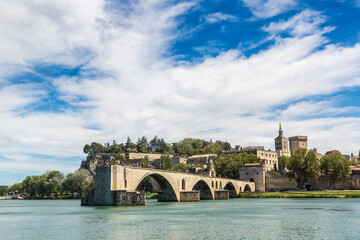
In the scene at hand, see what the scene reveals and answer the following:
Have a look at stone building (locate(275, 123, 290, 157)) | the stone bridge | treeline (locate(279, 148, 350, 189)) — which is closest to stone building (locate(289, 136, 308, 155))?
stone building (locate(275, 123, 290, 157))

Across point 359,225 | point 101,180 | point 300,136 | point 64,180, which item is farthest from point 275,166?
point 359,225

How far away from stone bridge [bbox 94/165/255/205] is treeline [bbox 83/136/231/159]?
62.6 metres

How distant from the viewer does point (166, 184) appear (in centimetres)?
5678

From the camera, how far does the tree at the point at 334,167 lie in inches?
3164

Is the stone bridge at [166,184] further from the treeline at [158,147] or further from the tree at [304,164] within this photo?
the treeline at [158,147]

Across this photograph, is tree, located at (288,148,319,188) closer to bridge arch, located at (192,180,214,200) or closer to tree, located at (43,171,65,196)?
bridge arch, located at (192,180,214,200)

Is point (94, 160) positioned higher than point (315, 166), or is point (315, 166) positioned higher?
point (94, 160)

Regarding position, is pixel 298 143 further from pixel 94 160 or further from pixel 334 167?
pixel 94 160

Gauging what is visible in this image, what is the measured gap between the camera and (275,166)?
4865 inches

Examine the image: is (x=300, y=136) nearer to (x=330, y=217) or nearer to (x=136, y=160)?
(x=136, y=160)

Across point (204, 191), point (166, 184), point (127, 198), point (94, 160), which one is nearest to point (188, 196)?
point (166, 184)

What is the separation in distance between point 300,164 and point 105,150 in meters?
86.0

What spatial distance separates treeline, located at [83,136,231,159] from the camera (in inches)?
5782

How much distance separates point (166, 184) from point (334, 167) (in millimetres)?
43643
